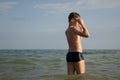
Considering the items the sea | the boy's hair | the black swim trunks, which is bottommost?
the sea

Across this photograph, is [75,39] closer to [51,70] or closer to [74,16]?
[74,16]

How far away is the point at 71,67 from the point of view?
631cm

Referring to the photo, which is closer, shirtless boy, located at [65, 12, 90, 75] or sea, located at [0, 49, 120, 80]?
shirtless boy, located at [65, 12, 90, 75]

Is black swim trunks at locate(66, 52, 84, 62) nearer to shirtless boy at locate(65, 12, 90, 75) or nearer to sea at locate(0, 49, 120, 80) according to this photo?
shirtless boy at locate(65, 12, 90, 75)

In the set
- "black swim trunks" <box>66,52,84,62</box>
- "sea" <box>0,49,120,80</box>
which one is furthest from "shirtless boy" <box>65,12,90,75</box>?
"sea" <box>0,49,120,80</box>

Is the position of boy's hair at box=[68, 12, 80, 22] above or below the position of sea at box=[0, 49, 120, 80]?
above

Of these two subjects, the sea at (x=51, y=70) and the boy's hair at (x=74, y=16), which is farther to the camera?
the sea at (x=51, y=70)

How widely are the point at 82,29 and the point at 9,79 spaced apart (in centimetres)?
427

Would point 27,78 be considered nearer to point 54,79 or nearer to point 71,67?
point 54,79

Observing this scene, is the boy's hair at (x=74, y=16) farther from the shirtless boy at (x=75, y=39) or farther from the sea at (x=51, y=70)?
the sea at (x=51, y=70)

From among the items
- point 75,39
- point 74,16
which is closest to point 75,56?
point 75,39

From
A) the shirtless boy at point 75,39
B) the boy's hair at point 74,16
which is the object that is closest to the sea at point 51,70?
the shirtless boy at point 75,39

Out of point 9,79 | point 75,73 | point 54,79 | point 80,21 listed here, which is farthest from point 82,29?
point 9,79

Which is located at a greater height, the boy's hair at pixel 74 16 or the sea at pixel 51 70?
the boy's hair at pixel 74 16
